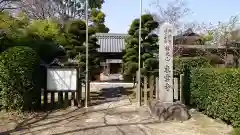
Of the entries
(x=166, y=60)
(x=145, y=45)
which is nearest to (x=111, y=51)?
(x=145, y=45)

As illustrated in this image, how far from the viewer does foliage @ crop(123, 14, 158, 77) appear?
46.9 ft

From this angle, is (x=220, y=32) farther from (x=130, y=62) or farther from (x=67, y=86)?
(x=67, y=86)

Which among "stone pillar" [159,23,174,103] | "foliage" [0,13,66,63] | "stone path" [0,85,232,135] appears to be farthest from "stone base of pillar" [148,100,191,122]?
"foliage" [0,13,66,63]

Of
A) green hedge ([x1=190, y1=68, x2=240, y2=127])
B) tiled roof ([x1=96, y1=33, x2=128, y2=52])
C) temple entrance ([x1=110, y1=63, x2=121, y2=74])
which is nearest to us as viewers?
green hedge ([x1=190, y1=68, x2=240, y2=127])

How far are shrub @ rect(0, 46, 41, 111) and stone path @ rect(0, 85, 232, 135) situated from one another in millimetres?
731

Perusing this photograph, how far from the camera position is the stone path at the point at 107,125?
659 cm

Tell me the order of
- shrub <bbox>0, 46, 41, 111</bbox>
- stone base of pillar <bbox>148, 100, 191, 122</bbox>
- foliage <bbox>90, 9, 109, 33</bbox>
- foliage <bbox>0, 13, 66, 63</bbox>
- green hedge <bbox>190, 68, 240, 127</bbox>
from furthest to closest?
foliage <bbox>90, 9, 109, 33</bbox> → foliage <bbox>0, 13, 66, 63</bbox> → shrub <bbox>0, 46, 41, 111</bbox> → stone base of pillar <bbox>148, 100, 191, 122</bbox> → green hedge <bbox>190, 68, 240, 127</bbox>

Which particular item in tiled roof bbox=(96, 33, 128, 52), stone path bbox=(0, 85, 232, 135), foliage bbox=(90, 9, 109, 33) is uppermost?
foliage bbox=(90, 9, 109, 33)

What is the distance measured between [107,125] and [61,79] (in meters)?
3.36

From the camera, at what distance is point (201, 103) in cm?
878

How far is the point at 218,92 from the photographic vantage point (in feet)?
24.1

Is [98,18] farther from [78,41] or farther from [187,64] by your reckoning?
[187,64]

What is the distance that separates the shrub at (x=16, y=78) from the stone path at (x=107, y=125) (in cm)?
73

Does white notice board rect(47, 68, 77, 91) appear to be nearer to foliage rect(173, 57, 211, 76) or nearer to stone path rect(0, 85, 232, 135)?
stone path rect(0, 85, 232, 135)
